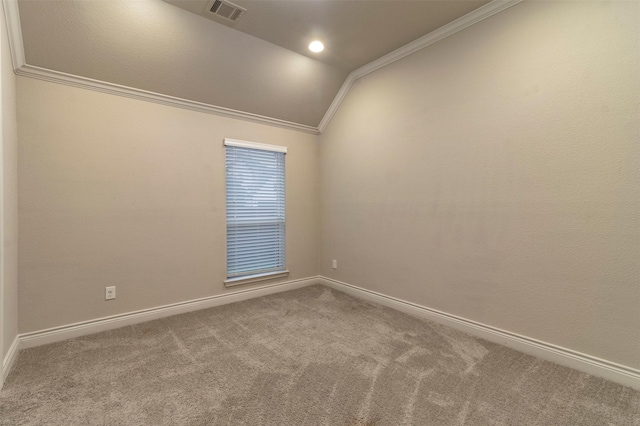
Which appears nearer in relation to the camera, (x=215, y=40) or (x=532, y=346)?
(x=532, y=346)

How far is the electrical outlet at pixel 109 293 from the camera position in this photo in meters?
2.69

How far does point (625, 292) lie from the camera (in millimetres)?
1846

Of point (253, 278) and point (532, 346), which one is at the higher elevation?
point (253, 278)

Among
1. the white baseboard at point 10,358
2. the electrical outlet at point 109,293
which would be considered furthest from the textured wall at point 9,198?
the electrical outlet at point 109,293

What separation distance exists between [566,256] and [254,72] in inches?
126

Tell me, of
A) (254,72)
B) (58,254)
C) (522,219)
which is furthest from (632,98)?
(58,254)

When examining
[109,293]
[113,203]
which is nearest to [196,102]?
[113,203]

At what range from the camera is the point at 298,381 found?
6.20 feet

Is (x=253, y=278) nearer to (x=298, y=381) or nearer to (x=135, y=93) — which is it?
(x=298, y=381)

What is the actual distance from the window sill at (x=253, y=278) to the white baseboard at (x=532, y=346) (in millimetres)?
1353

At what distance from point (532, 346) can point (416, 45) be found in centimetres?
284

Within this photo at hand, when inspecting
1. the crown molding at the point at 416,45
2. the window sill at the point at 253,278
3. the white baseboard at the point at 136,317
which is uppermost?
the crown molding at the point at 416,45

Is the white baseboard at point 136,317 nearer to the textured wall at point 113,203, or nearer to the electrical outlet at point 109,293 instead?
the textured wall at point 113,203

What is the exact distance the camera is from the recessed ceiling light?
9.46 ft
